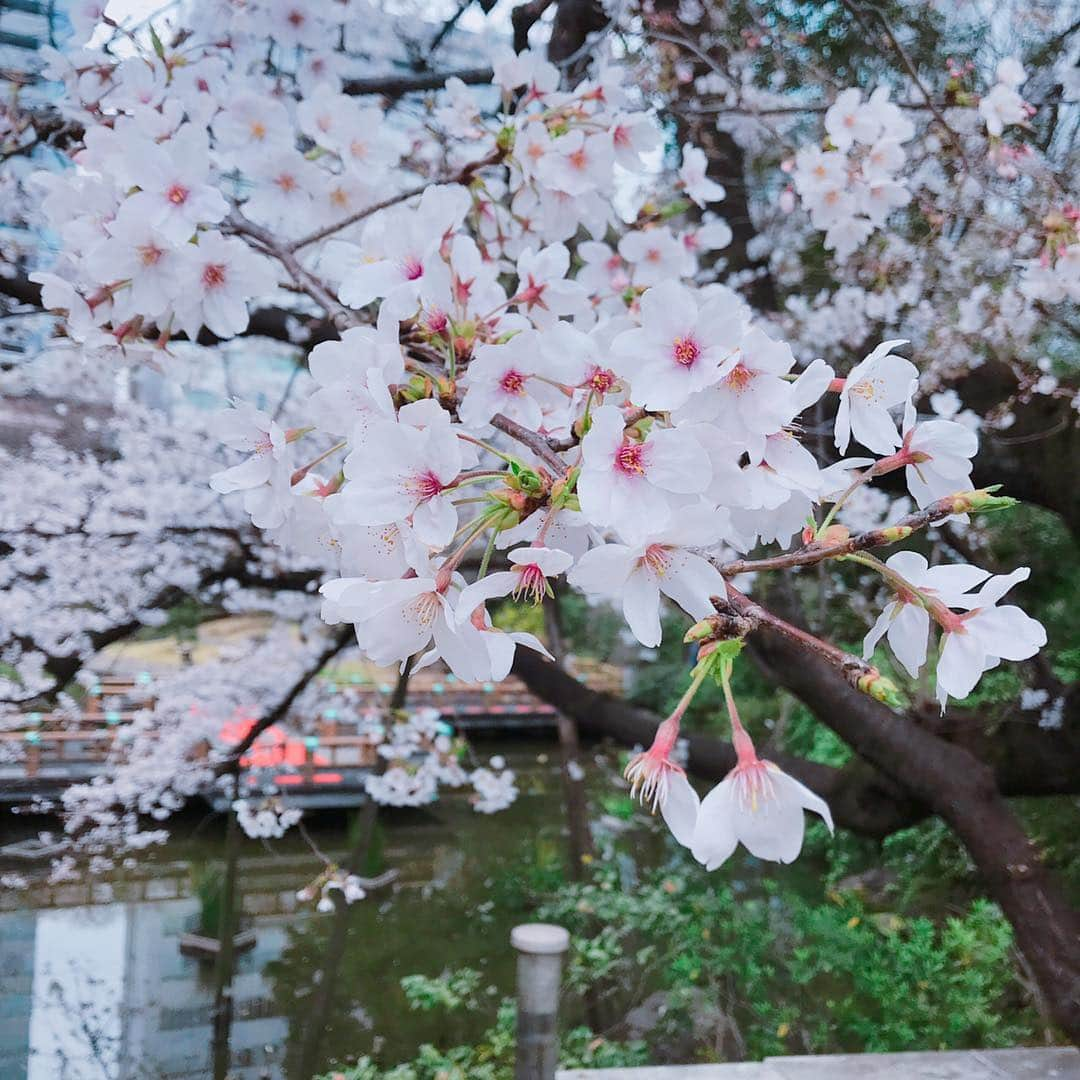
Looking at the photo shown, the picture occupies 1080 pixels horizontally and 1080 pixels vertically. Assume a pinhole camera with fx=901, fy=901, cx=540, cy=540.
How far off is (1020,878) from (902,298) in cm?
172

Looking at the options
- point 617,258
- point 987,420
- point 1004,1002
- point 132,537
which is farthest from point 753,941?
point 617,258

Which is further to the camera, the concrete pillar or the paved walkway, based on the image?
the paved walkway

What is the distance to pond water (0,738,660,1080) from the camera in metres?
3.97

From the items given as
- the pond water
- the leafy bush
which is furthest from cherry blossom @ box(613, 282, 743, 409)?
the pond water

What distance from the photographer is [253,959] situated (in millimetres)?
5156

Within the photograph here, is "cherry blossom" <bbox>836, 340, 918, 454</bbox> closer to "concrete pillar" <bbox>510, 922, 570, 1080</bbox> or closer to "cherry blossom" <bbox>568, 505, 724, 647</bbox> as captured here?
"cherry blossom" <bbox>568, 505, 724, 647</bbox>

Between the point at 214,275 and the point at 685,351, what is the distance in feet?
1.92

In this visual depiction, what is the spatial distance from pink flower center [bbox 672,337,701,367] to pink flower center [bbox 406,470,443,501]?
0.55 feet

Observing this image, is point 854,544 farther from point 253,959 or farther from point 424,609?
point 253,959

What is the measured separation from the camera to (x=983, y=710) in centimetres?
338

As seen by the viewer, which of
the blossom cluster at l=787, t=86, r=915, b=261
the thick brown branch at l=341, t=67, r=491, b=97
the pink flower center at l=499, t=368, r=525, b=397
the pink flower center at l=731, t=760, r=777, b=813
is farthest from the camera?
the thick brown branch at l=341, t=67, r=491, b=97

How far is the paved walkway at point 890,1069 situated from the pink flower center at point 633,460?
2.37 metres

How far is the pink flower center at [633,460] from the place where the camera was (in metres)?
0.53

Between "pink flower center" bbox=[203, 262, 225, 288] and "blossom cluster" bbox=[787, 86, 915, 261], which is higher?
"blossom cluster" bbox=[787, 86, 915, 261]
